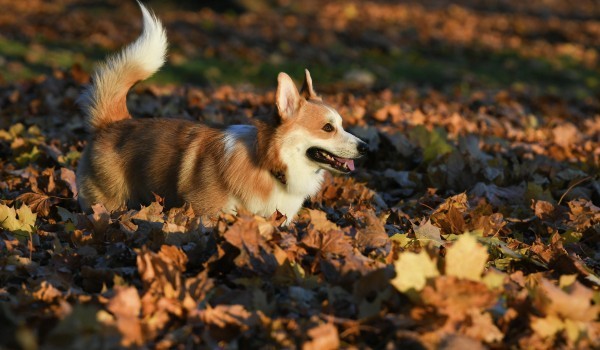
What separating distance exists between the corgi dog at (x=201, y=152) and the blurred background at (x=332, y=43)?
24.3 feet

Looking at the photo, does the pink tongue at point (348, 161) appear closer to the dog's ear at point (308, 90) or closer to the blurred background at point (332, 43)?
the dog's ear at point (308, 90)

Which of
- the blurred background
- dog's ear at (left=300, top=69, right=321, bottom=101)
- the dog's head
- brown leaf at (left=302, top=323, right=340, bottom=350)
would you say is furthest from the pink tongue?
the blurred background

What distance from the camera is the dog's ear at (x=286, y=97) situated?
453 centimetres

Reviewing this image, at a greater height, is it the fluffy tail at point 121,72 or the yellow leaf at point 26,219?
the fluffy tail at point 121,72

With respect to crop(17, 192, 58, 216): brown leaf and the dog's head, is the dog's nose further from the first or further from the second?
crop(17, 192, 58, 216): brown leaf

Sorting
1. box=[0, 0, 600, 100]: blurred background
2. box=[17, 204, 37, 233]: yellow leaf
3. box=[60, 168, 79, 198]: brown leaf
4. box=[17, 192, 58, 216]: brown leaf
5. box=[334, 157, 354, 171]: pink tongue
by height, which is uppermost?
box=[334, 157, 354, 171]: pink tongue

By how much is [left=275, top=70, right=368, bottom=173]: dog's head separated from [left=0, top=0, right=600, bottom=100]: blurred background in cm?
745

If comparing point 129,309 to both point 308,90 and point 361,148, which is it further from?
point 308,90

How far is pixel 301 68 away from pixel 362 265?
11986 millimetres

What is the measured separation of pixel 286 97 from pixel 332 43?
13630mm

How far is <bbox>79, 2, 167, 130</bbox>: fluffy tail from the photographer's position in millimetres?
5012

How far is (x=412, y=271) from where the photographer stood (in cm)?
283

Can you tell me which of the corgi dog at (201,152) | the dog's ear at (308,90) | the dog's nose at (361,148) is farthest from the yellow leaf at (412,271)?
the dog's ear at (308,90)

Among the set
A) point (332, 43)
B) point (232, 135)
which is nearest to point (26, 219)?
point (232, 135)
